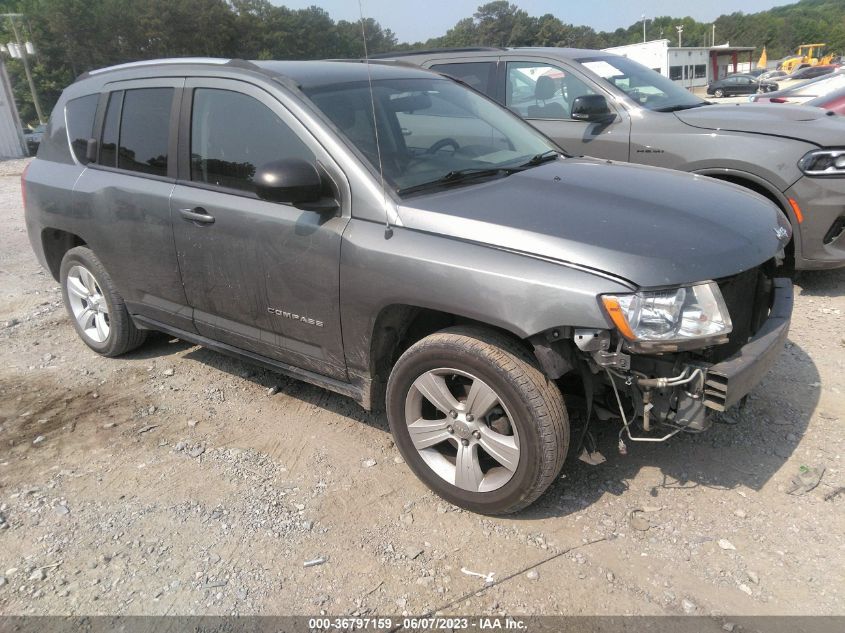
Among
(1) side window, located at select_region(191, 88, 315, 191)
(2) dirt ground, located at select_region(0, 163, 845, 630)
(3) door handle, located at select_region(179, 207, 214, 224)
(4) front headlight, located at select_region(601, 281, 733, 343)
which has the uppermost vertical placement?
(1) side window, located at select_region(191, 88, 315, 191)

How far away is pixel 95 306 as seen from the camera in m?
4.62

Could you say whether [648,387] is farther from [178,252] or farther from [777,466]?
[178,252]

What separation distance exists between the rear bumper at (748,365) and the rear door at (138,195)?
2802 mm

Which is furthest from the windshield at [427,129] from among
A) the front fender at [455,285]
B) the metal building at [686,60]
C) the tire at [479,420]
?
the metal building at [686,60]

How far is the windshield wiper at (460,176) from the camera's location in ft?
9.78

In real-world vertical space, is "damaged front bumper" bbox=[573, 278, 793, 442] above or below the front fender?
below

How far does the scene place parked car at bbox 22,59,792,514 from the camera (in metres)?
2.45

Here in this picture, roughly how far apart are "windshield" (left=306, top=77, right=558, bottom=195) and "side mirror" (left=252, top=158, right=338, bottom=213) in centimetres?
28

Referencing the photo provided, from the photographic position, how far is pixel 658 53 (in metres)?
42.6

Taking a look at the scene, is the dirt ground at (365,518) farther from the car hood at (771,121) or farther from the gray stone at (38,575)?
the car hood at (771,121)

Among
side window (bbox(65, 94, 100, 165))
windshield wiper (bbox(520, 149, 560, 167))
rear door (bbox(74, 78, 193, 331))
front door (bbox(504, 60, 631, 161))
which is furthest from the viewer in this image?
front door (bbox(504, 60, 631, 161))

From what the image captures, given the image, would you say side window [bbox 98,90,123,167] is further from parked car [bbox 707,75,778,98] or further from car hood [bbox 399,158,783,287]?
parked car [bbox 707,75,778,98]

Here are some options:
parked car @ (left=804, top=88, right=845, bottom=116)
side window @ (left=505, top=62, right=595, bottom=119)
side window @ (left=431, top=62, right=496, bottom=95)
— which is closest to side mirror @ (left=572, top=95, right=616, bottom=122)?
side window @ (left=505, top=62, right=595, bottom=119)

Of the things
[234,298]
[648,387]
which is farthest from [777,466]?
[234,298]
